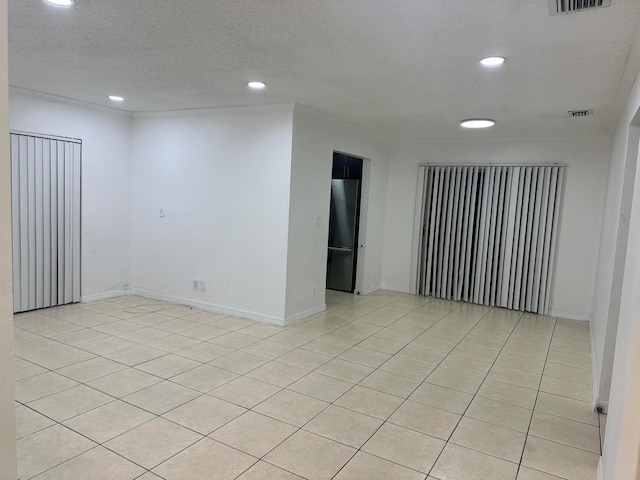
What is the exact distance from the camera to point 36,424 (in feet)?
8.87

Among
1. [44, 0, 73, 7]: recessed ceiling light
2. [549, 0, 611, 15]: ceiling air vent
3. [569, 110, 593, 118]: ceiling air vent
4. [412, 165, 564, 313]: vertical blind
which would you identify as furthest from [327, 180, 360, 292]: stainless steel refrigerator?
[44, 0, 73, 7]: recessed ceiling light

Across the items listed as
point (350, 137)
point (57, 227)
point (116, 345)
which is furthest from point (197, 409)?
point (350, 137)

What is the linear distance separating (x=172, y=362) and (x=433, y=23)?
3.35 meters

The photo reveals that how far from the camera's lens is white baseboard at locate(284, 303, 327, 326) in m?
5.07

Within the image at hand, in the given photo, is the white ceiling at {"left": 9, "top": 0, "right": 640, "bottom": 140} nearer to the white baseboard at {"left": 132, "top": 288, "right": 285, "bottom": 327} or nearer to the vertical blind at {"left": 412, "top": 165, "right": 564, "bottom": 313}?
the vertical blind at {"left": 412, "top": 165, "right": 564, "bottom": 313}

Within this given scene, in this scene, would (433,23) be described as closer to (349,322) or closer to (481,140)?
(349,322)

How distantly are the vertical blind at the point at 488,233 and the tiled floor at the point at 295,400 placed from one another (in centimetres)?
112

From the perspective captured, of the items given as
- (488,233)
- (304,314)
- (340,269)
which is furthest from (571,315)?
(304,314)

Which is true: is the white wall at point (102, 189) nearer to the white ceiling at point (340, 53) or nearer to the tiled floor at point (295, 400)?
the white ceiling at point (340, 53)

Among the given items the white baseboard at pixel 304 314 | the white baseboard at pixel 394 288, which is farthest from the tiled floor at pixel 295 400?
the white baseboard at pixel 394 288

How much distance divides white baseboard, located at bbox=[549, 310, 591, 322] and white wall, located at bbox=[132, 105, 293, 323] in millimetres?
3978

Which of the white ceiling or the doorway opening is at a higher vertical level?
the white ceiling

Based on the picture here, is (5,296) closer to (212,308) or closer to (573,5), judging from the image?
(573,5)

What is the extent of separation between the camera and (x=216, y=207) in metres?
5.38
